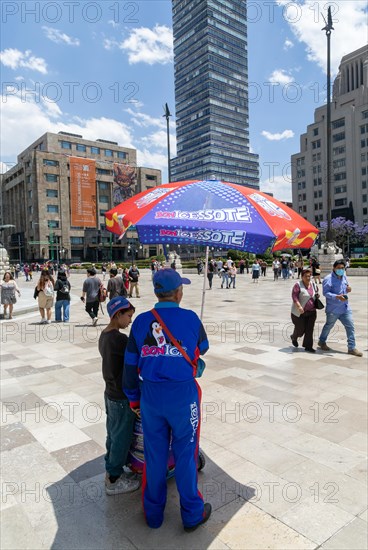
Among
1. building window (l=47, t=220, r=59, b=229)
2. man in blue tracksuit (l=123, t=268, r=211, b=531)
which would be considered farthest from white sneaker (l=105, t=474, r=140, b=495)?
building window (l=47, t=220, r=59, b=229)

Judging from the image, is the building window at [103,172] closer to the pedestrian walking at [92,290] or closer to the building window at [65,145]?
the building window at [65,145]

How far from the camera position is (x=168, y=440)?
109 inches

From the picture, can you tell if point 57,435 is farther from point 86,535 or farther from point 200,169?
point 200,169

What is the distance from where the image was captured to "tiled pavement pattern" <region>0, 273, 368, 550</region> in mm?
2811

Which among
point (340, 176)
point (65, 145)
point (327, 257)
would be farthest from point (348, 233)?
point (65, 145)

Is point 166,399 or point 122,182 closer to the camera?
point 166,399

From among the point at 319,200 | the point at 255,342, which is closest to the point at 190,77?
the point at 319,200

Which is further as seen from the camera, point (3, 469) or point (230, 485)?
point (3, 469)

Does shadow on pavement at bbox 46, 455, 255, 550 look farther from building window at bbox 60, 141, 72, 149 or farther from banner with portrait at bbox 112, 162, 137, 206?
building window at bbox 60, 141, 72, 149

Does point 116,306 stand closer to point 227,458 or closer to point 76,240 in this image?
point 227,458

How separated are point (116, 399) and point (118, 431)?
0.27 meters

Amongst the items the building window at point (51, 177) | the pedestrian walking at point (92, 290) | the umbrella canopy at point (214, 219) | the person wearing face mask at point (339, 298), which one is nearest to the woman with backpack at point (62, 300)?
the pedestrian walking at point (92, 290)

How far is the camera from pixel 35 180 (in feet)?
255

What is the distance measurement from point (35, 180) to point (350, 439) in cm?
8295
